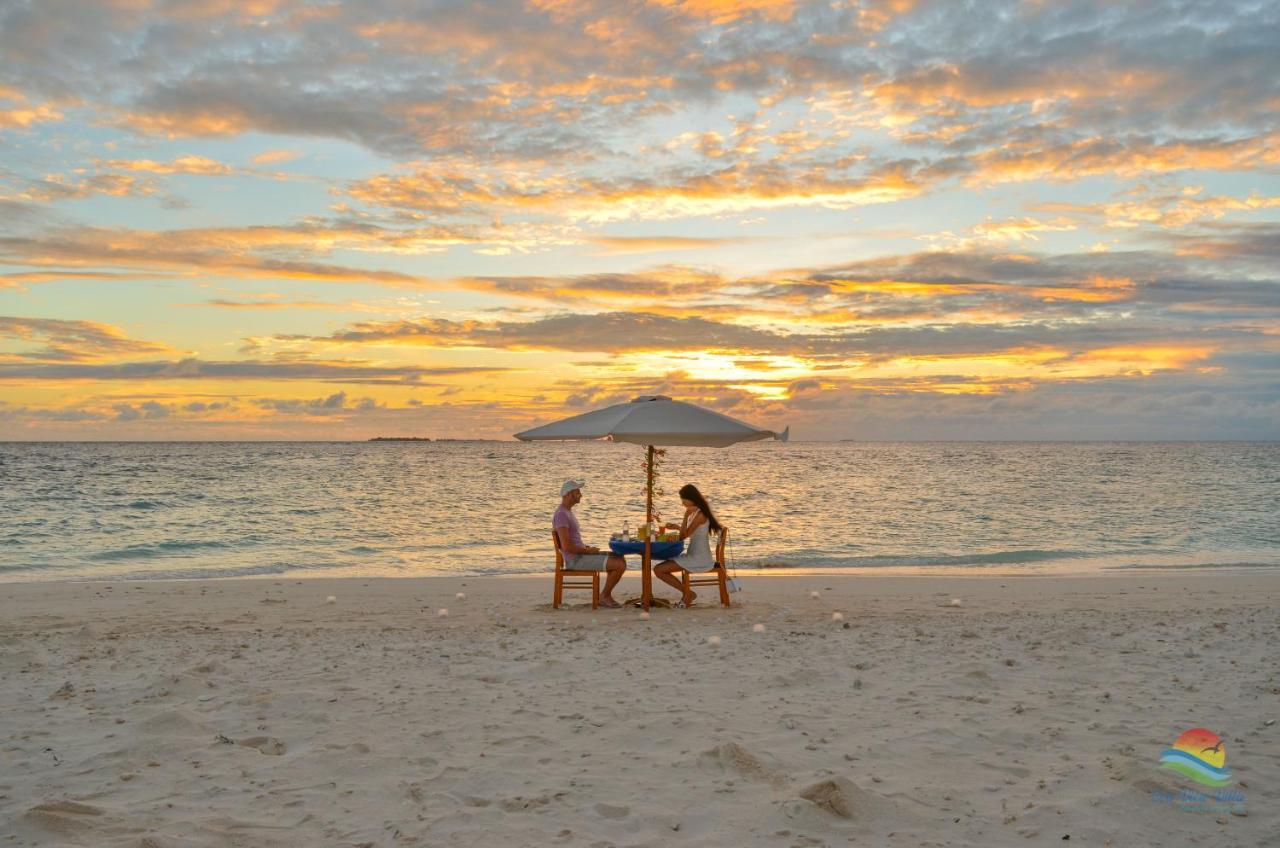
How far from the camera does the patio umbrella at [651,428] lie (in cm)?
977

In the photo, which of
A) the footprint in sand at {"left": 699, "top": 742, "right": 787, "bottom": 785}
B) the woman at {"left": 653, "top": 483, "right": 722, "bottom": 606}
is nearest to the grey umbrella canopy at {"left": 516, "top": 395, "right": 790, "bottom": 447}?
the woman at {"left": 653, "top": 483, "right": 722, "bottom": 606}

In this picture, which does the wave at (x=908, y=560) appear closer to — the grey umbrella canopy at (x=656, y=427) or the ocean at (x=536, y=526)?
the ocean at (x=536, y=526)

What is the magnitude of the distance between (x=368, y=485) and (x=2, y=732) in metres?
38.2

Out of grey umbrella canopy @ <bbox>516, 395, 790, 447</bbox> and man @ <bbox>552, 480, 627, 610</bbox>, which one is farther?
man @ <bbox>552, 480, 627, 610</bbox>

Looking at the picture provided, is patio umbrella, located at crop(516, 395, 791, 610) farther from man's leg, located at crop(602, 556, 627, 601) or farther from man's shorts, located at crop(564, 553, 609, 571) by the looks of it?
man's shorts, located at crop(564, 553, 609, 571)

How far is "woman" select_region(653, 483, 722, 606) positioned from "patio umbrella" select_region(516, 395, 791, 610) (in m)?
0.34

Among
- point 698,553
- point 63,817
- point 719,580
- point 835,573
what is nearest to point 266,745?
point 63,817

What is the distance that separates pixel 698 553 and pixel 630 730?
5.12m

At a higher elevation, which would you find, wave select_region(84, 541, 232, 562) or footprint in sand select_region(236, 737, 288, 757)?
footprint in sand select_region(236, 737, 288, 757)

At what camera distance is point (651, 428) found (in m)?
9.84

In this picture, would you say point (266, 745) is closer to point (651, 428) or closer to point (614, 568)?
point (651, 428)

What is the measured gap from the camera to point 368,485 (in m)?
42.4

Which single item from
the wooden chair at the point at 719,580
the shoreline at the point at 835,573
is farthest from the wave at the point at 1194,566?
the wooden chair at the point at 719,580

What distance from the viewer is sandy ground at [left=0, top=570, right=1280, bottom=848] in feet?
13.5
